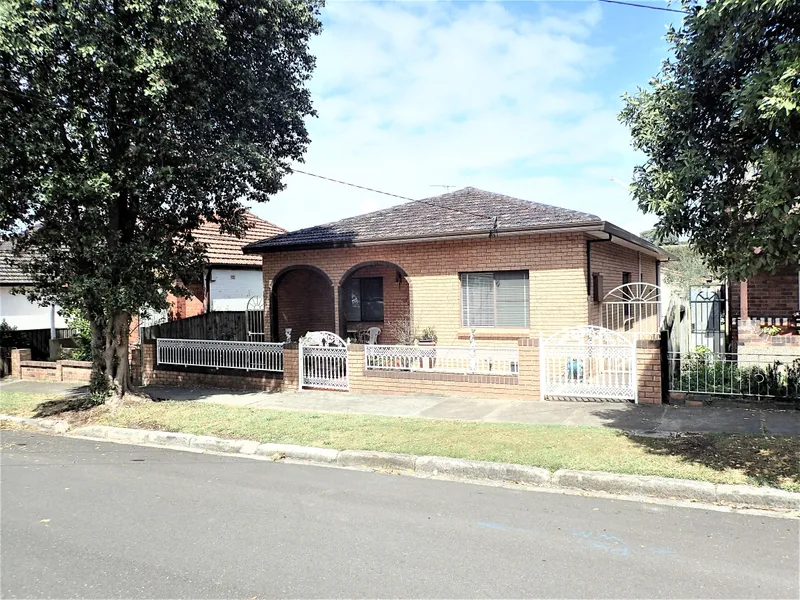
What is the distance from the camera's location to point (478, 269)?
1288 centimetres

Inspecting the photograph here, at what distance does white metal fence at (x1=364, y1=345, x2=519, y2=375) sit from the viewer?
10.3 metres

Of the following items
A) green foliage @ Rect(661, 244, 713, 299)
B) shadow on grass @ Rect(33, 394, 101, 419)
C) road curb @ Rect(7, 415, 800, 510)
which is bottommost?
road curb @ Rect(7, 415, 800, 510)

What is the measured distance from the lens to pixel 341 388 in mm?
11500

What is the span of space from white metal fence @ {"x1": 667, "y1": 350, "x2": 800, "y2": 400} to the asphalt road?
4.45m

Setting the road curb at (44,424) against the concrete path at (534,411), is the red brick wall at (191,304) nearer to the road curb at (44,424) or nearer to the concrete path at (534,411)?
the concrete path at (534,411)

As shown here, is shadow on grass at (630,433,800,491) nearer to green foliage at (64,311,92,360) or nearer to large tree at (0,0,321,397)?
large tree at (0,0,321,397)

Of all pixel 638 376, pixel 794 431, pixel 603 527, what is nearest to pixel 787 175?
pixel 603 527

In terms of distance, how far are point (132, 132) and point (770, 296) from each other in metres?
12.5

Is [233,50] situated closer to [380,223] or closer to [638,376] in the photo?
[380,223]

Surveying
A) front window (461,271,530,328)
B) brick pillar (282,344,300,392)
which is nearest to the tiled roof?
brick pillar (282,344,300,392)

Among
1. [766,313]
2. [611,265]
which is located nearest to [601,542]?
[766,313]

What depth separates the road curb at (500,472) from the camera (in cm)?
523

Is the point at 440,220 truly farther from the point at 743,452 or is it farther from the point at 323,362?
the point at 743,452

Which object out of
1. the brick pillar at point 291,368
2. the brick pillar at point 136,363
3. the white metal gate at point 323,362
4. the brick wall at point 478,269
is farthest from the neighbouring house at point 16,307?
the white metal gate at point 323,362
